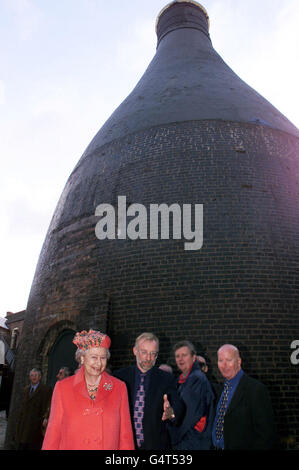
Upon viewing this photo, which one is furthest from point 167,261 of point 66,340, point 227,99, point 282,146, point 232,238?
point 227,99

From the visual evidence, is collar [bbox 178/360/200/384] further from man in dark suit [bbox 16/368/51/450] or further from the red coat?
man in dark suit [bbox 16/368/51/450]

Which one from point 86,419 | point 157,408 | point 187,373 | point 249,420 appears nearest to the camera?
point 86,419

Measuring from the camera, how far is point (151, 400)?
2852 millimetres

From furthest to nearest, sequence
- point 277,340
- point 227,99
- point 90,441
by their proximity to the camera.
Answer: point 227,99
point 277,340
point 90,441

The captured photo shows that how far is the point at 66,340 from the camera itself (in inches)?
303

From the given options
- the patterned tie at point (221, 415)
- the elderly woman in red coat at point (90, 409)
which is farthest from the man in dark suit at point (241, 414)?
the elderly woman in red coat at point (90, 409)

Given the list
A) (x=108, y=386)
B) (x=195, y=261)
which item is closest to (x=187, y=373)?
(x=108, y=386)

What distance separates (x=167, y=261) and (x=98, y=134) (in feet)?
18.2

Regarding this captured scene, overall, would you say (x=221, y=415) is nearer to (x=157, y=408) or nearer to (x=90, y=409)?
(x=157, y=408)

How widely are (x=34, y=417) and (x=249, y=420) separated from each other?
3.22m

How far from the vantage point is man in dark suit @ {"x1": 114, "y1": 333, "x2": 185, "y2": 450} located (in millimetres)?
2775

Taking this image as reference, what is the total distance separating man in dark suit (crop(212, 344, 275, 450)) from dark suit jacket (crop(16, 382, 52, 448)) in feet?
9.16

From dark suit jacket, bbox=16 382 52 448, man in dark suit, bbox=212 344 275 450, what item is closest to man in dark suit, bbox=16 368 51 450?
dark suit jacket, bbox=16 382 52 448
